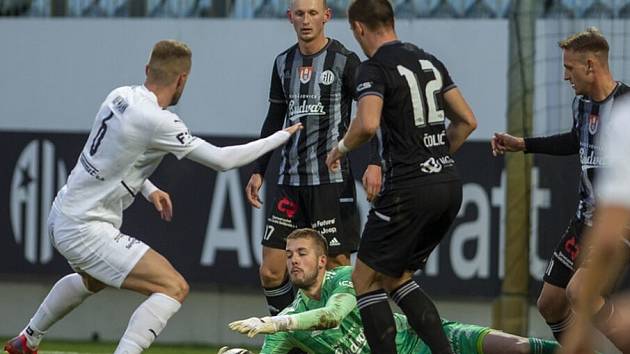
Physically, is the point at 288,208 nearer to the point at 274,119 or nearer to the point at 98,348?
the point at 274,119

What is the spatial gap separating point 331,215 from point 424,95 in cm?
159

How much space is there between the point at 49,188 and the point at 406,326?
461cm

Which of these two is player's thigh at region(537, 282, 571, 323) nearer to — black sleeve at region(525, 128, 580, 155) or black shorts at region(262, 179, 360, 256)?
black sleeve at region(525, 128, 580, 155)

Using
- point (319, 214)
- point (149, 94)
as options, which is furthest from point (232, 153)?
point (319, 214)

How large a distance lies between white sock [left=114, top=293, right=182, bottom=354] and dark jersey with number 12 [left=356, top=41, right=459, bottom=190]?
1.36 metres

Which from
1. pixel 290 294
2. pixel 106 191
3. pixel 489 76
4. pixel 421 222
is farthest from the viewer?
pixel 489 76

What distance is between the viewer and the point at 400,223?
6984 mm

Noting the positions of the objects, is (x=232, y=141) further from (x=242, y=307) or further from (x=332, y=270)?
(x=332, y=270)

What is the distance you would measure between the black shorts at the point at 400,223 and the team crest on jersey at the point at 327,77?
59.9 inches

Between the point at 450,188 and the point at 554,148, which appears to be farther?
the point at 554,148

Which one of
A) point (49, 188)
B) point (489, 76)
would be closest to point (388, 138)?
point (489, 76)

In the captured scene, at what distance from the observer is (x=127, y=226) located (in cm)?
1149

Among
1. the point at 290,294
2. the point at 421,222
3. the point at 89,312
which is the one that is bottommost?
the point at 89,312

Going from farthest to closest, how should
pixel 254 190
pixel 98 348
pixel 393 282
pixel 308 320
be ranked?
pixel 98 348, pixel 254 190, pixel 308 320, pixel 393 282
